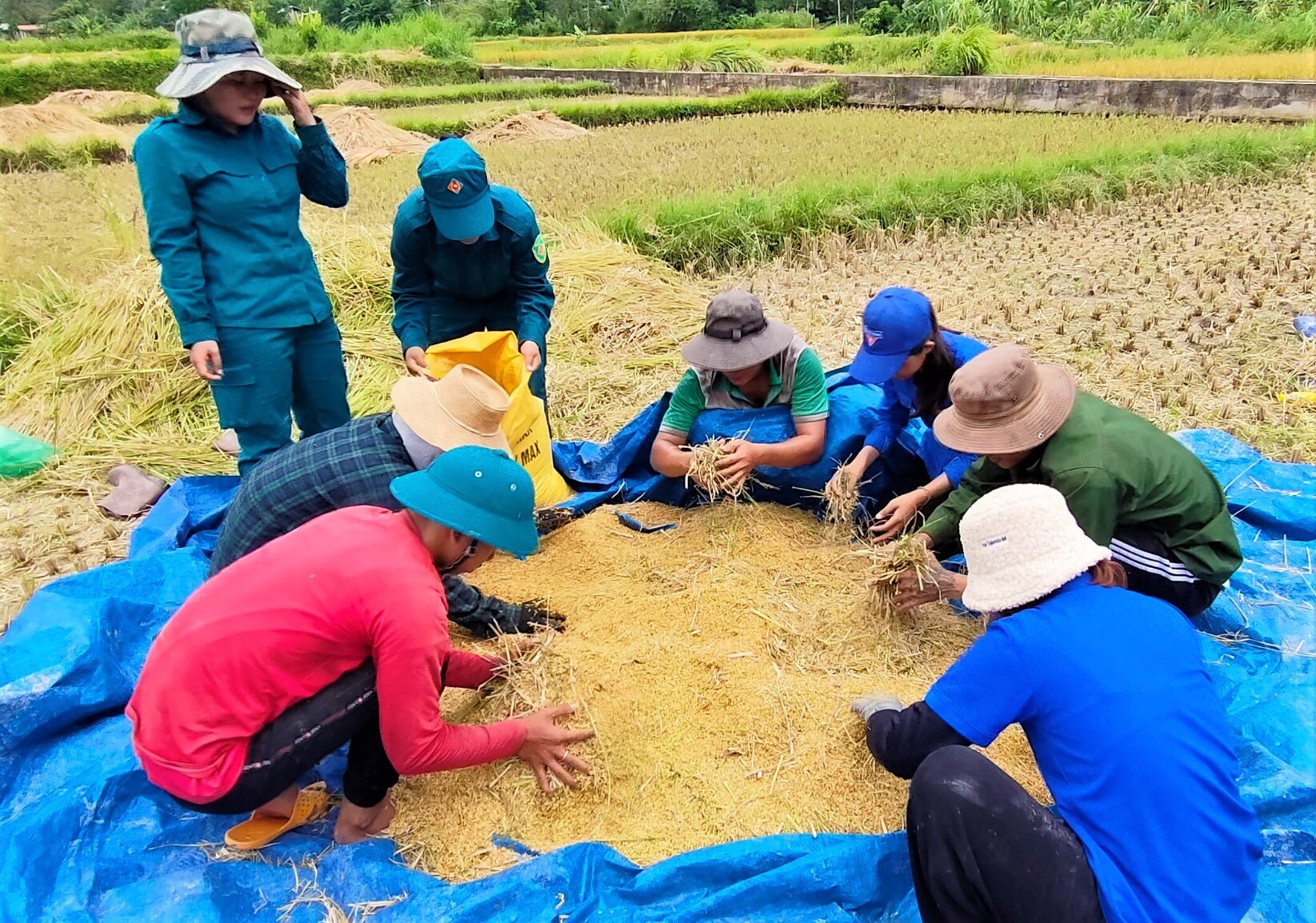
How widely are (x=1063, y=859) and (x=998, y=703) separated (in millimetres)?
248

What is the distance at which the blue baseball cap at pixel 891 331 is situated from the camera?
2.49 m

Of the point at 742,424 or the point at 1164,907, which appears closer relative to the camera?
the point at 1164,907

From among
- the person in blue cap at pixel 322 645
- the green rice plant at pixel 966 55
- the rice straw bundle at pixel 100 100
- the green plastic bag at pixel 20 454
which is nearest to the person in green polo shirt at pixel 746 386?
the person in blue cap at pixel 322 645

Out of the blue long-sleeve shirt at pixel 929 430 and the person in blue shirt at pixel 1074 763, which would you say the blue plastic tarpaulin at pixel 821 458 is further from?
the person in blue shirt at pixel 1074 763

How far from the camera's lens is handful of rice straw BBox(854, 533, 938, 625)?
2.31m

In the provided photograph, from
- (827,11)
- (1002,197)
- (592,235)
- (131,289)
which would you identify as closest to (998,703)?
(131,289)

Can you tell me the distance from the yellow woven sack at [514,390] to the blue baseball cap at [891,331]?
3.87ft

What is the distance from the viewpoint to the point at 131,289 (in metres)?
4.66

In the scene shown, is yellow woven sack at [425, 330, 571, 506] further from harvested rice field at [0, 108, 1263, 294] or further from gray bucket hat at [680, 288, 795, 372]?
harvested rice field at [0, 108, 1263, 294]

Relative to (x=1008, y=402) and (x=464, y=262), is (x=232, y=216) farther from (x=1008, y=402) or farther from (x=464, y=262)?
(x=1008, y=402)

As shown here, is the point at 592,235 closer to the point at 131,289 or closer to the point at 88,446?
the point at 131,289

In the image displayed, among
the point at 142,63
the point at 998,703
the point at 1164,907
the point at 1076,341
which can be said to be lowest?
the point at 1076,341

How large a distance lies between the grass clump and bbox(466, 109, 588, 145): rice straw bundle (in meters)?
6.35

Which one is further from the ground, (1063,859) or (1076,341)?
(1063,859)
